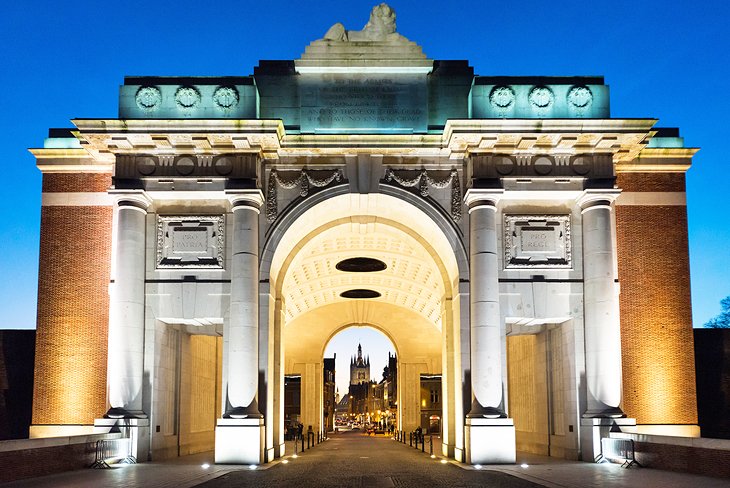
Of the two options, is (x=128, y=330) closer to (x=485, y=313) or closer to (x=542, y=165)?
(x=485, y=313)

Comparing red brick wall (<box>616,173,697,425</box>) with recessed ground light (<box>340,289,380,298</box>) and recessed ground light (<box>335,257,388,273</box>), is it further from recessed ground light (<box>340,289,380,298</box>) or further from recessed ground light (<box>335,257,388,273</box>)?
recessed ground light (<box>340,289,380,298</box>)

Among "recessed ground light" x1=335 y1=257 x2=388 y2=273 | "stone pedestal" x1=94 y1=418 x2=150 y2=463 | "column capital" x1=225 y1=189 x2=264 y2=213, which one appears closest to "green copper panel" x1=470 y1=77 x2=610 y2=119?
"column capital" x1=225 y1=189 x2=264 y2=213

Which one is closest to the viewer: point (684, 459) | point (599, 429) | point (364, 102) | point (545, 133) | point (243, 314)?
point (684, 459)

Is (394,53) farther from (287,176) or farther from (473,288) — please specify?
(473,288)

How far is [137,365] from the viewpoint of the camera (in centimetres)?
3059

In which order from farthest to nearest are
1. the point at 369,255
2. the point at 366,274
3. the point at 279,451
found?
the point at 366,274 < the point at 369,255 < the point at 279,451

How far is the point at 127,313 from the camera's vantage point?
30.7 metres

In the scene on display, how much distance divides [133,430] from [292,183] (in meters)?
10.6

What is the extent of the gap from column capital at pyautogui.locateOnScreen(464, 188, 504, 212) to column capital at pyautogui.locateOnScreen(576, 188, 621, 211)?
10.3 feet

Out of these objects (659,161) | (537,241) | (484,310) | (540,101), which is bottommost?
(484,310)

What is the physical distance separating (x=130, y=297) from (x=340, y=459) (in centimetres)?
1046

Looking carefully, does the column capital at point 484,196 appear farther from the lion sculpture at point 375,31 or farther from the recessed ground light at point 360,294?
the recessed ground light at point 360,294

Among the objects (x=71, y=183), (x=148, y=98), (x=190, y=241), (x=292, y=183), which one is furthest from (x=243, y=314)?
(x=71, y=183)

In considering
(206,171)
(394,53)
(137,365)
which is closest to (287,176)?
(206,171)
